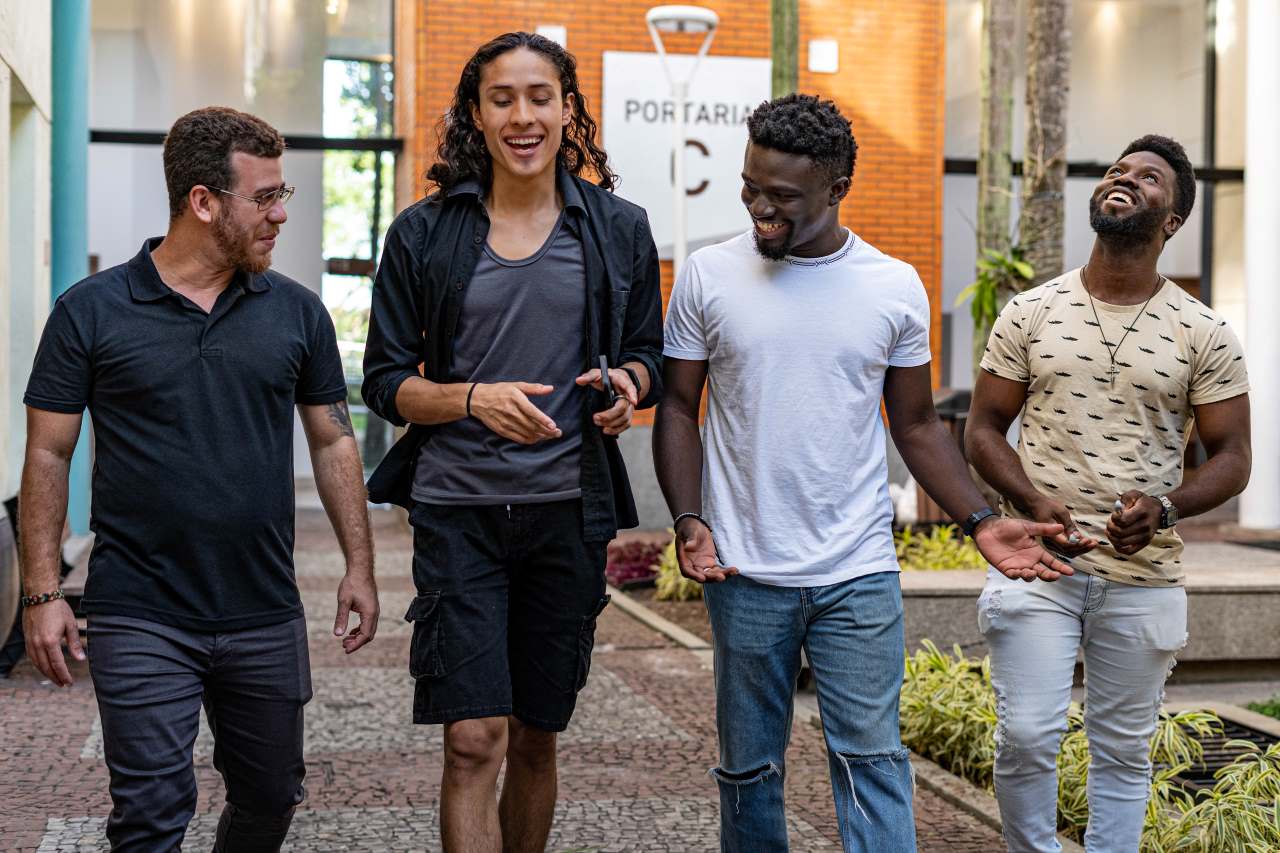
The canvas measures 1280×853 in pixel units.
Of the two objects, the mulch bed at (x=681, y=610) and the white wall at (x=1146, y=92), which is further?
the white wall at (x=1146, y=92)

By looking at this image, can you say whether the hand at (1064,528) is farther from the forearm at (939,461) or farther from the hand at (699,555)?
the hand at (699,555)

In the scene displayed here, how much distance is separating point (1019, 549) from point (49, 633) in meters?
2.18

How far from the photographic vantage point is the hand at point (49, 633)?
3469 millimetres

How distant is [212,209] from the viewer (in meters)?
3.68

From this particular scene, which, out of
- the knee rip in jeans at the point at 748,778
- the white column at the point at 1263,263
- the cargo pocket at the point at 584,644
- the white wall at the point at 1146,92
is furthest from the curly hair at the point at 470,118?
the white wall at the point at 1146,92

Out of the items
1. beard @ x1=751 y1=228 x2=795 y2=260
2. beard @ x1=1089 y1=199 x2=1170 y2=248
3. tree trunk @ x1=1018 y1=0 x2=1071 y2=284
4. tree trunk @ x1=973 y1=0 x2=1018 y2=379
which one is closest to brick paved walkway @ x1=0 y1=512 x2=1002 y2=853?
beard @ x1=1089 y1=199 x2=1170 y2=248

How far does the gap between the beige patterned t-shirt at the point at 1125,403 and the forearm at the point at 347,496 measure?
5.64 feet

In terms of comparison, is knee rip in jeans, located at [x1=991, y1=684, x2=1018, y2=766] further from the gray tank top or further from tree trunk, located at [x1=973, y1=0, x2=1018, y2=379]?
tree trunk, located at [x1=973, y1=0, x2=1018, y2=379]

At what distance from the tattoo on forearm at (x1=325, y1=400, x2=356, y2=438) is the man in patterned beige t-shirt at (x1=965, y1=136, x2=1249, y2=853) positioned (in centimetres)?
166

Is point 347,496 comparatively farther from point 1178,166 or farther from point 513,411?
point 1178,166

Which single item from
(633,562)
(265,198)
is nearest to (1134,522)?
(265,198)

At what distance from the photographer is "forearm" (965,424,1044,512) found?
13.5 ft

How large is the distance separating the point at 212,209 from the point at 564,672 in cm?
136

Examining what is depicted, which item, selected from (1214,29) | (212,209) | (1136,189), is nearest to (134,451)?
(212,209)
